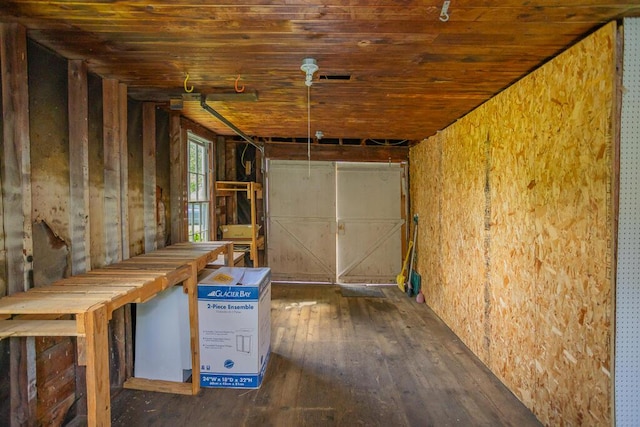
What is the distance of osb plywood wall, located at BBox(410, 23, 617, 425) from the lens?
182cm

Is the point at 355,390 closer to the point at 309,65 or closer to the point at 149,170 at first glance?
the point at 309,65

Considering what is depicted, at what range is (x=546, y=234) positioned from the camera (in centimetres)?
228

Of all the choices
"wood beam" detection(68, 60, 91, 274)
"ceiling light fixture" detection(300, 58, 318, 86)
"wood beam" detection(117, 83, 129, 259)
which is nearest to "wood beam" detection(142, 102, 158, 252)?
"wood beam" detection(117, 83, 129, 259)

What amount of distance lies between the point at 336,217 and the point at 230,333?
373 centimetres

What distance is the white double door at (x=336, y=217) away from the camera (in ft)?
20.5

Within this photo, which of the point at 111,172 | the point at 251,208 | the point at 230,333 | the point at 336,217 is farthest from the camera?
the point at 336,217

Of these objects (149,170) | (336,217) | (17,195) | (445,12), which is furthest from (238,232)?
(445,12)

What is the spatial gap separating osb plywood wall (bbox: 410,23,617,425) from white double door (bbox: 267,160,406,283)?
245 centimetres

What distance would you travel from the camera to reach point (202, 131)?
486cm

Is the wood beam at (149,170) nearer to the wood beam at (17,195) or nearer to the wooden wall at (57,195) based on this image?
the wooden wall at (57,195)

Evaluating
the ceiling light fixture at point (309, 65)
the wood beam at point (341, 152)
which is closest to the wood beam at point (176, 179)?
the ceiling light fixture at point (309, 65)

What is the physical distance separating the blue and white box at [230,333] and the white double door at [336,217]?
346 cm

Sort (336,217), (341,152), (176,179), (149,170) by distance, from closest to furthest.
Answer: (149,170)
(176,179)
(341,152)
(336,217)

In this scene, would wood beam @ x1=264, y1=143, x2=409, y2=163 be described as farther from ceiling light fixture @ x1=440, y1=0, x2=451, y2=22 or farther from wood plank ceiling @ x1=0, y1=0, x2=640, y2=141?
ceiling light fixture @ x1=440, y1=0, x2=451, y2=22
